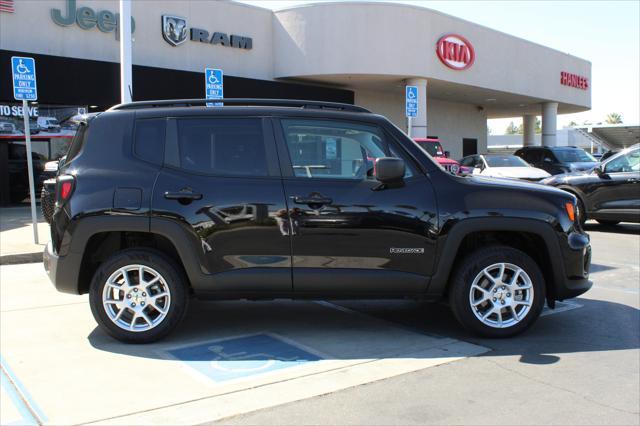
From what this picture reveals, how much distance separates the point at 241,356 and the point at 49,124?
13587 mm

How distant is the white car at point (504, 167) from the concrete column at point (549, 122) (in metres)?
15.7

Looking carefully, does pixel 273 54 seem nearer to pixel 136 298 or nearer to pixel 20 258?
pixel 20 258

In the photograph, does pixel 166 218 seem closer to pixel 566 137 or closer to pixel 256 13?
pixel 256 13

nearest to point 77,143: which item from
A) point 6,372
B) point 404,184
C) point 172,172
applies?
point 172,172

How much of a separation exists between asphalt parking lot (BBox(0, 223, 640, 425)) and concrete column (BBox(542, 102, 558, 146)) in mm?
27649

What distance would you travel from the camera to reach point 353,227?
184 inches

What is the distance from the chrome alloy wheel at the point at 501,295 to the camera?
4.83 m

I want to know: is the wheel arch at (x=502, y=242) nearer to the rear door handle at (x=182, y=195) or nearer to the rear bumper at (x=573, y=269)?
the rear bumper at (x=573, y=269)

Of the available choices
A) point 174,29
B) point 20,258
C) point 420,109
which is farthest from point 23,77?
point 420,109

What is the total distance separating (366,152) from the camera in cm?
487

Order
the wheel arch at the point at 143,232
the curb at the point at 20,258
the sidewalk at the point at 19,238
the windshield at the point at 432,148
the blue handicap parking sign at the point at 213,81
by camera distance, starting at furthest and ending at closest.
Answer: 1. the windshield at the point at 432,148
2. the blue handicap parking sign at the point at 213,81
3. the sidewalk at the point at 19,238
4. the curb at the point at 20,258
5. the wheel arch at the point at 143,232

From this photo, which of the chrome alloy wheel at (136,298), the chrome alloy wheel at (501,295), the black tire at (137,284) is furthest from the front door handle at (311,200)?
the chrome alloy wheel at (501,295)

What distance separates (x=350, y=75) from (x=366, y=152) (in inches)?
659

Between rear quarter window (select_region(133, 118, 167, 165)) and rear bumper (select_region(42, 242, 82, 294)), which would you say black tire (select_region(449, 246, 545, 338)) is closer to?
rear quarter window (select_region(133, 118, 167, 165))
